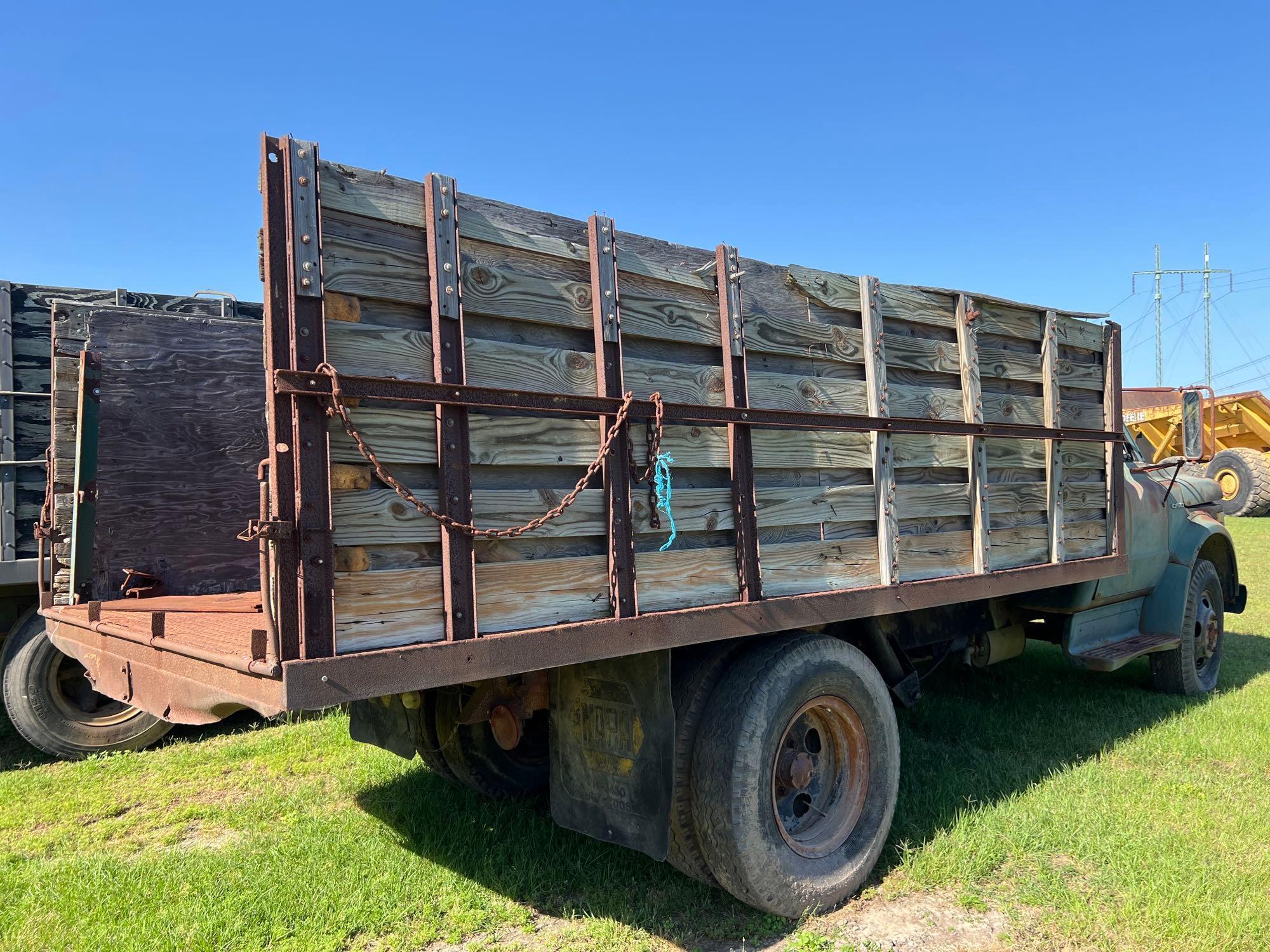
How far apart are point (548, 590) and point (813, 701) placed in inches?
52.2

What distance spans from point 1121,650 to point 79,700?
6.44 metres

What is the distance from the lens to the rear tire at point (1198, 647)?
6223 millimetres

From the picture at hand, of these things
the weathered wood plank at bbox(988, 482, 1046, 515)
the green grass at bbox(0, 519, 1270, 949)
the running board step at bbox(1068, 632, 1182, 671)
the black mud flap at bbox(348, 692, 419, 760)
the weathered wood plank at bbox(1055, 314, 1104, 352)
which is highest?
the weathered wood plank at bbox(1055, 314, 1104, 352)

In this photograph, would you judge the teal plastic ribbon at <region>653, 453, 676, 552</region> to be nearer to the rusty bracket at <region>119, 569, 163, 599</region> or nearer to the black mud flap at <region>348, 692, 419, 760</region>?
the black mud flap at <region>348, 692, 419, 760</region>

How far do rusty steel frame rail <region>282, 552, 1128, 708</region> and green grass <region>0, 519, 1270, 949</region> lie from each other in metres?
1.08

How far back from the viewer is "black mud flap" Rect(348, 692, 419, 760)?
3.62 m

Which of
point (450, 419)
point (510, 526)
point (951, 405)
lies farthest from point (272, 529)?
point (951, 405)

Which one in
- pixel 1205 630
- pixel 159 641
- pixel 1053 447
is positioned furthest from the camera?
pixel 1205 630

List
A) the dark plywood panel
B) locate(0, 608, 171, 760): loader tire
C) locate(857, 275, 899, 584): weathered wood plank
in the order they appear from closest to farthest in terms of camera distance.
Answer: locate(857, 275, 899, 584): weathered wood plank → the dark plywood panel → locate(0, 608, 171, 760): loader tire

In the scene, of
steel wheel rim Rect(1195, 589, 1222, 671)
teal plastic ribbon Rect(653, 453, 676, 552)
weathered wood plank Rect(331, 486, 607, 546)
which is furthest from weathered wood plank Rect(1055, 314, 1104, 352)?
weathered wood plank Rect(331, 486, 607, 546)

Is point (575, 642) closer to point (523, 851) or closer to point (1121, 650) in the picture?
point (523, 851)

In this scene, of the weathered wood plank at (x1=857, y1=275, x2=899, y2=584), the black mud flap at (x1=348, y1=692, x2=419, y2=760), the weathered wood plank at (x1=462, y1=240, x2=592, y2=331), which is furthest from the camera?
the weathered wood plank at (x1=857, y1=275, x2=899, y2=584)

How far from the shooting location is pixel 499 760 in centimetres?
428

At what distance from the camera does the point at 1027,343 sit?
4727 mm
